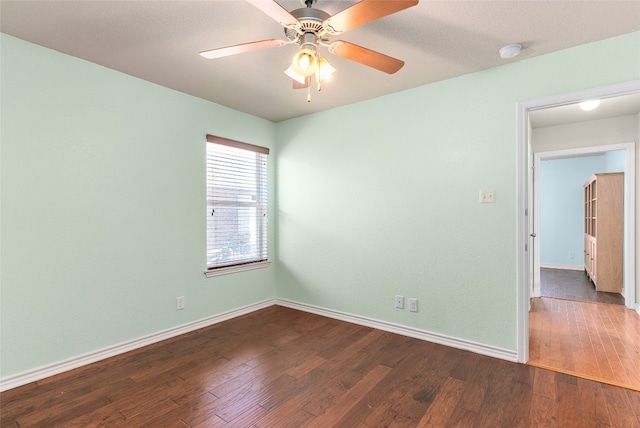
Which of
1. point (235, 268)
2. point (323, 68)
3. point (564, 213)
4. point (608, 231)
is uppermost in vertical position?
point (323, 68)

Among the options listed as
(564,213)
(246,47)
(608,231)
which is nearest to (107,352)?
(246,47)

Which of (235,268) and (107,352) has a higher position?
(235,268)

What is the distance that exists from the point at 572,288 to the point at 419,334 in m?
3.71

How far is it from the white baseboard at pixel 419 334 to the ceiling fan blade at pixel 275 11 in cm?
279

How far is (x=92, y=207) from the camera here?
2.60m

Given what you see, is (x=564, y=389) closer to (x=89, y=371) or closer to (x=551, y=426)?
(x=551, y=426)

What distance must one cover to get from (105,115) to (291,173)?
6.73ft

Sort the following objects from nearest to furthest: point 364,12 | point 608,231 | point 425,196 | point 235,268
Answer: point 364,12 → point 425,196 → point 235,268 → point 608,231

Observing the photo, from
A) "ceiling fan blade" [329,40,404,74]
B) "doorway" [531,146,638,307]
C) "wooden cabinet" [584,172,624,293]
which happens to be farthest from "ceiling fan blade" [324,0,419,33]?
"doorway" [531,146,638,307]

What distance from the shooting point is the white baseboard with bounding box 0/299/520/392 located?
230cm

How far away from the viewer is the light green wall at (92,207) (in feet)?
7.35

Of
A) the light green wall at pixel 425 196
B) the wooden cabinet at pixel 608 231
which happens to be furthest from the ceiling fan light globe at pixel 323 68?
the wooden cabinet at pixel 608 231

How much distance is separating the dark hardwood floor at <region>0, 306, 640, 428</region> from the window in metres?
1.08

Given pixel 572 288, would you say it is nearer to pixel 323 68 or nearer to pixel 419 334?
pixel 419 334
